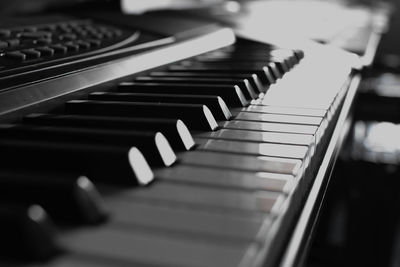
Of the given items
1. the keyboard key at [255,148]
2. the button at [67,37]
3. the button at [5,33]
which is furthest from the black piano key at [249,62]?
the keyboard key at [255,148]

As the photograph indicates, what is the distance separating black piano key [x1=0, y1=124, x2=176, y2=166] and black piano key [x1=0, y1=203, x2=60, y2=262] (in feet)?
0.61

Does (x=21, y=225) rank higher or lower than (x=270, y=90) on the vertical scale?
higher

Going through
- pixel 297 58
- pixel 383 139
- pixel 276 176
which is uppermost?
pixel 276 176

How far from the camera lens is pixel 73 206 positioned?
39 centimetres

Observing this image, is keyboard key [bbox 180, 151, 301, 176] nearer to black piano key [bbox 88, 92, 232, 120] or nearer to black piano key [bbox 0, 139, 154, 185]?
black piano key [bbox 0, 139, 154, 185]

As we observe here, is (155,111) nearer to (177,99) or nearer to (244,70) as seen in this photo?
(177,99)

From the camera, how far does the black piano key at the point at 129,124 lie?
0.58 m

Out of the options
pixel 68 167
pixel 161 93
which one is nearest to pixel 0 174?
pixel 68 167

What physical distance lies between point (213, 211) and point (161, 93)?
41 cm

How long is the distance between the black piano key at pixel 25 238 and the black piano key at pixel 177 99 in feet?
1.34

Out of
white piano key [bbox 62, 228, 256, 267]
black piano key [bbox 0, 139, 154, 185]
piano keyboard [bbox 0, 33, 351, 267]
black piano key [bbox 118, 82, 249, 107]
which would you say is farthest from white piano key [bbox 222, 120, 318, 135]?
white piano key [bbox 62, 228, 256, 267]

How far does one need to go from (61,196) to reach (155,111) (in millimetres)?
298

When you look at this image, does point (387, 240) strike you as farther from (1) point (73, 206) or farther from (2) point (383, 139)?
(1) point (73, 206)

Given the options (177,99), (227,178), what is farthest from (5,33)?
(227,178)
